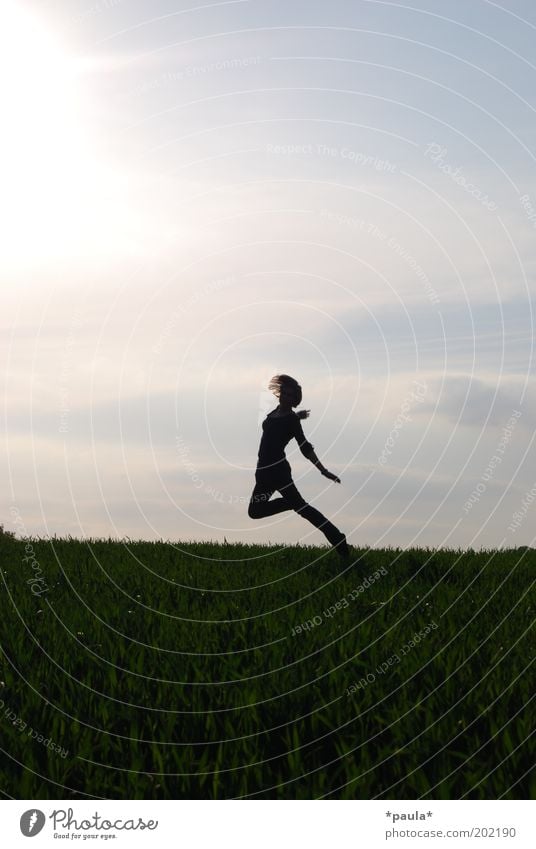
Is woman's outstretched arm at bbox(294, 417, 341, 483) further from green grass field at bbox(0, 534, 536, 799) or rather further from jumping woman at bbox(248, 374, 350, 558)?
green grass field at bbox(0, 534, 536, 799)

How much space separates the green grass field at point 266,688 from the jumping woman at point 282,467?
1881mm

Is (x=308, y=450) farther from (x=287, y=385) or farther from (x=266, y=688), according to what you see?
(x=266, y=688)

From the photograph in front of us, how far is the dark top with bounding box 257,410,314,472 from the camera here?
14.1 m

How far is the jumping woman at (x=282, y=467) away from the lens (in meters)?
14.2

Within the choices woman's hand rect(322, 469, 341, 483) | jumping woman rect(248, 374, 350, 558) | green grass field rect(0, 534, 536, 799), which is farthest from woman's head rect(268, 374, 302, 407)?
green grass field rect(0, 534, 536, 799)

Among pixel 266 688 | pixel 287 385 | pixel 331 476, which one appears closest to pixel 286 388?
pixel 287 385

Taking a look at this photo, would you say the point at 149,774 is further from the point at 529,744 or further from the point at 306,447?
the point at 306,447

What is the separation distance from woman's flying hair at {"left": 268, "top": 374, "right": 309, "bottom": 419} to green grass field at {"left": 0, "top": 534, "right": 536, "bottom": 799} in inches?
104

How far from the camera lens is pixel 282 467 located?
47.7 ft

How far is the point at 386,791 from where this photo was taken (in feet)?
18.2

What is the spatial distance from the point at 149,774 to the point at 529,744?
95.6 inches

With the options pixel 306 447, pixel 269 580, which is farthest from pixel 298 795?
pixel 306 447
